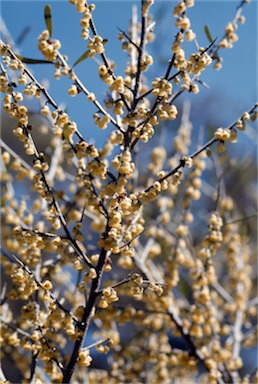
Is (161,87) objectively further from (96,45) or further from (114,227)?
(114,227)

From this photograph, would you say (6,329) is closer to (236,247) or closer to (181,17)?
(181,17)

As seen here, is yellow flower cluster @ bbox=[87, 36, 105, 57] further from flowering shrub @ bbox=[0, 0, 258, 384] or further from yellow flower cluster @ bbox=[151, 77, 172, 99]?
yellow flower cluster @ bbox=[151, 77, 172, 99]

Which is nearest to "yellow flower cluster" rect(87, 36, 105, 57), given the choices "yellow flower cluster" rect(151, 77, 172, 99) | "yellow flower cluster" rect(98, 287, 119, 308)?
"yellow flower cluster" rect(151, 77, 172, 99)

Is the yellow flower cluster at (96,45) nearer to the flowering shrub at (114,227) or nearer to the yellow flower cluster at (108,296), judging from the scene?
the flowering shrub at (114,227)

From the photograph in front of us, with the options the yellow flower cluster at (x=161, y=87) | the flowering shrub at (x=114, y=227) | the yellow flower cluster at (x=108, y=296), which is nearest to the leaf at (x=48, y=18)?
the flowering shrub at (x=114, y=227)

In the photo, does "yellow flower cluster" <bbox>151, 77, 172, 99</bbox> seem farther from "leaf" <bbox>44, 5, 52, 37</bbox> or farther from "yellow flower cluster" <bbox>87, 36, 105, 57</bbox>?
"leaf" <bbox>44, 5, 52, 37</bbox>

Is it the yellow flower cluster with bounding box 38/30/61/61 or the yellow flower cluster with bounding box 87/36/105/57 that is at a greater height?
the yellow flower cluster with bounding box 38/30/61/61

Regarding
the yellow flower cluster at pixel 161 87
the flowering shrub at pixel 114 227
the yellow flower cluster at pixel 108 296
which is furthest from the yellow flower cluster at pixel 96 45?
the yellow flower cluster at pixel 108 296

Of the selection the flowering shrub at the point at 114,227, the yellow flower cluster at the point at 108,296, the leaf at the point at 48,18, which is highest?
the leaf at the point at 48,18

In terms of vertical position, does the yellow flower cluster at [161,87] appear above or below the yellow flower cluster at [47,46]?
below

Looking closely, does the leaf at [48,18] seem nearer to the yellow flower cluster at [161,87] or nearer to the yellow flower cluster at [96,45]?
the yellow flower cluster at [96,45]

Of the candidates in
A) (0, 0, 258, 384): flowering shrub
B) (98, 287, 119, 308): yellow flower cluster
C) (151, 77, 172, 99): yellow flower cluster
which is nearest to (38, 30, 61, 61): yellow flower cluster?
(0, 0, 258, 384): flowering shrub

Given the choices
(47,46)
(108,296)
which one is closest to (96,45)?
(47,46)

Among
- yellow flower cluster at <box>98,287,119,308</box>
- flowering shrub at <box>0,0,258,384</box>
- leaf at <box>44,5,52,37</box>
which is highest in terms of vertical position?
leaf at <box>44,5,52,37</box>
